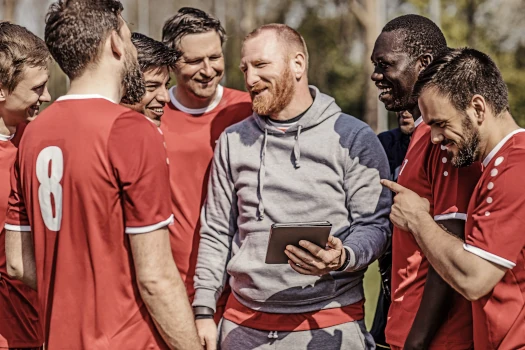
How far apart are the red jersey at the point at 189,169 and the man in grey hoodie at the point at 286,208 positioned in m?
A: 0.28

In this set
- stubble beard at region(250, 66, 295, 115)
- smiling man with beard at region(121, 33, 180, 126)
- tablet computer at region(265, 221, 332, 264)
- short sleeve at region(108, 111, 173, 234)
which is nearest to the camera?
short sleeve at region(108, 111, 173, 234)

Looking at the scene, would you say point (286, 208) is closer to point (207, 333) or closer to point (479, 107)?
point (207, 333)

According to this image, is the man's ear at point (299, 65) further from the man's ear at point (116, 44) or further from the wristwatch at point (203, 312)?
the man's ear at point (116, 44)

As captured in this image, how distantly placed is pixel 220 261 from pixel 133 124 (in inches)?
61.1

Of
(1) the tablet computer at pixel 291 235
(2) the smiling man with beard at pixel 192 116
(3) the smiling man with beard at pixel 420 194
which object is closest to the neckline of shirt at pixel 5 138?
(2) the smiling man with beard at pixel 192 116

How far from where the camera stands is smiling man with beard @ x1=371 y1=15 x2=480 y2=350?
3564mm

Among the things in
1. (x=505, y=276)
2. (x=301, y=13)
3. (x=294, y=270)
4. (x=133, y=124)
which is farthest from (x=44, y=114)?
(x=301, y=13)

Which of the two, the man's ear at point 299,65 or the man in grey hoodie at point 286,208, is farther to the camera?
the man's ear at point 299,65

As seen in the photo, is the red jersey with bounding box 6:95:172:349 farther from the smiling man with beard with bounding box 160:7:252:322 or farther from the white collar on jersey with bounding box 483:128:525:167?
the smiling man with beard with bounding box 160:7:252:322

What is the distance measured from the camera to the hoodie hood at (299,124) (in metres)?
4.46

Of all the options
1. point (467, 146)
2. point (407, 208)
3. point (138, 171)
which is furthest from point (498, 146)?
point (138, 171)

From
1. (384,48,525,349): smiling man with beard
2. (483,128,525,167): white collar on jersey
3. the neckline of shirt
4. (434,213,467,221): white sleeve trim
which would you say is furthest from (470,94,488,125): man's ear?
the neckline of shirt

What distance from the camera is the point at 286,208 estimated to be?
14.5 ft

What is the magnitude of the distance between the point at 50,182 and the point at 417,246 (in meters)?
1.65
